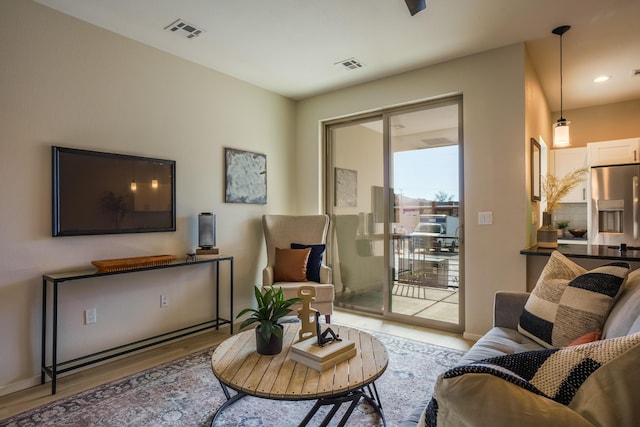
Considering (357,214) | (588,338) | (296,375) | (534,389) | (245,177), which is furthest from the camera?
(357,214)

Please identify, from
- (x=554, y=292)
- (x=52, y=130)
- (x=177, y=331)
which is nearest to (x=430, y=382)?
(x=554, y=292)

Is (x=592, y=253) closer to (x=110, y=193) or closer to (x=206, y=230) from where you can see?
(x=206, y=230)

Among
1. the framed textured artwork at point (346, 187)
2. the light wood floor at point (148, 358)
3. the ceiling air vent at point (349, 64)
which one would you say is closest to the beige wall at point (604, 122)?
the framed textured artwork at point (346, 187)

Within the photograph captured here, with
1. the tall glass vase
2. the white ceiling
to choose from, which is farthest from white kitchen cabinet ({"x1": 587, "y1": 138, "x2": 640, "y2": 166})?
the tall glass vase

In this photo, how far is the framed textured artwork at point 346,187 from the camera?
4426mm

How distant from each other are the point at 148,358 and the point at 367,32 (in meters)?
3.28

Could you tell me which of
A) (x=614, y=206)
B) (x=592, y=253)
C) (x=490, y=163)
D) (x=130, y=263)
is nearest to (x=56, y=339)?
(x=130, y=263)

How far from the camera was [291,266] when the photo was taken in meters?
3.74

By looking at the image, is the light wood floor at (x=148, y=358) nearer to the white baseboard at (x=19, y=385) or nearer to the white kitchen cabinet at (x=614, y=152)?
the white baseboard at (x=19, y=385)

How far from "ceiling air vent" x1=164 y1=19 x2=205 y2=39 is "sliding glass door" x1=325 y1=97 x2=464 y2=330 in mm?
2059

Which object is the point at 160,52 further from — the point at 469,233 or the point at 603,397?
the point at 603,397

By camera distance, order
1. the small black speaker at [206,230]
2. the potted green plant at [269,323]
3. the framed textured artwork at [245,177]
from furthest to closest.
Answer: the framed textured artwork at [245,177] < the small black speaker at [206,230] < the potted green plant at [269,323]

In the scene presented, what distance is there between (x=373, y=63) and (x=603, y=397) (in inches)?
137

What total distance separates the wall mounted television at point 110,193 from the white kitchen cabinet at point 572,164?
514 cm
